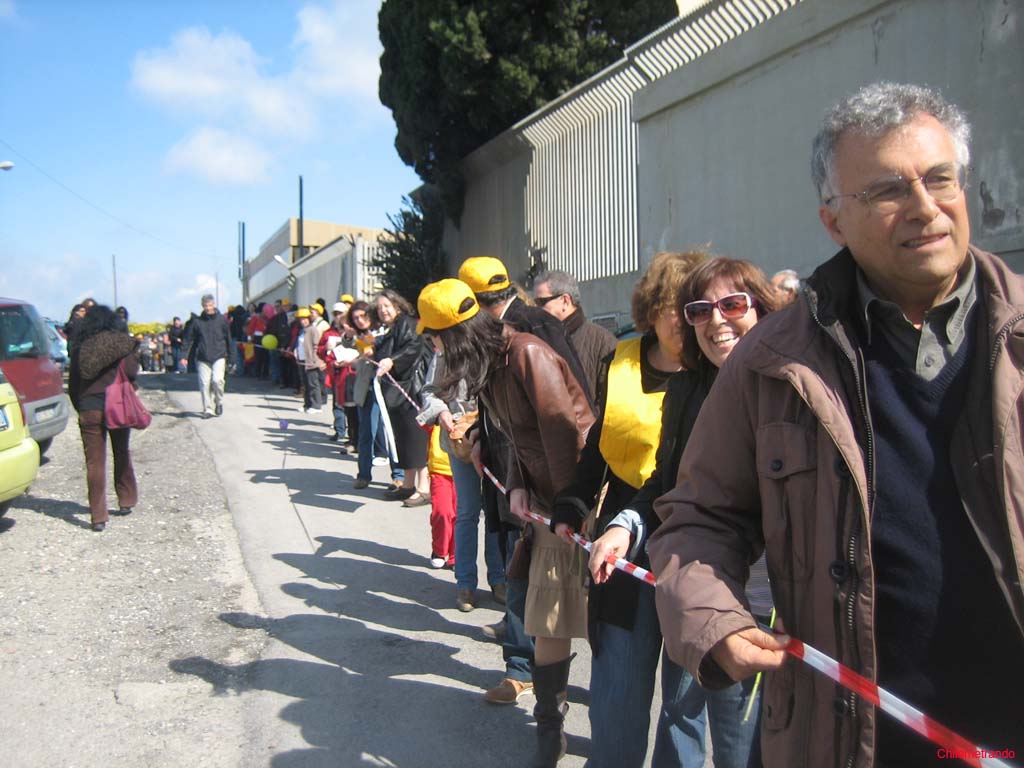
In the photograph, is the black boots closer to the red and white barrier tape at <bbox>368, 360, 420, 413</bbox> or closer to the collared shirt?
the collared shirt

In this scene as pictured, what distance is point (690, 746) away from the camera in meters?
2.95

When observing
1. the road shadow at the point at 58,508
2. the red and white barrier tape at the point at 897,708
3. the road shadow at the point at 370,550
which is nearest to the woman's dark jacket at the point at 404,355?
the road shadow at the point at 370,550

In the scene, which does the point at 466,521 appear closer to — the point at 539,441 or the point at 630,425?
the point at 539,441

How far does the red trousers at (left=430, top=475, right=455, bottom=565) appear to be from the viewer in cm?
629

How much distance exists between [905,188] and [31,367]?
1030 centimetres

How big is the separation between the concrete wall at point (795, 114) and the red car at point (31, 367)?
749 centimetres

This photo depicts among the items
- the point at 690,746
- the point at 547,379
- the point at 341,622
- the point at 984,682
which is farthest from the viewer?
the point at 341,622

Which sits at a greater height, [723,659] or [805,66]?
[805,66]

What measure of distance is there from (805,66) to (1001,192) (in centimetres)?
280

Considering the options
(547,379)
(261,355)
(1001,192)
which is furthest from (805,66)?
(261,355)

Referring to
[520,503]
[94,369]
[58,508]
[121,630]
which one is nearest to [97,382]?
[94,369]

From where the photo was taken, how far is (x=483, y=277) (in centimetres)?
465

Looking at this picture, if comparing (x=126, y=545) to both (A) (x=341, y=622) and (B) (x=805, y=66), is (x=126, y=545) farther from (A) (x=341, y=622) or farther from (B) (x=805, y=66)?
(B) (x=805, y=66)

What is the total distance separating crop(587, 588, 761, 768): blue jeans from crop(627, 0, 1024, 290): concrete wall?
4.61 m
